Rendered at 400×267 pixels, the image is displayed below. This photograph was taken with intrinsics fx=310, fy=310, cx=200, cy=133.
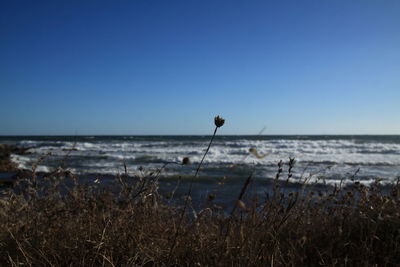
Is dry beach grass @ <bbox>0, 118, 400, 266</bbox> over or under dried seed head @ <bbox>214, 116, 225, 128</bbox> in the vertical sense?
under

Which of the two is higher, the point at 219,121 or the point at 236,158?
Answer: the point at 219,121

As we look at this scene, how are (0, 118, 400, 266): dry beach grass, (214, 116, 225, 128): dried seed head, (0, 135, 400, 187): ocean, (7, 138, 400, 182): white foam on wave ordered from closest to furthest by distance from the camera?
(214, 116, 225, 128): dried seed head < (0, 118, 400, 266): dry beach grass < (0, 135, 400, 187): ocean < (7, 138, 400, 182): white foam on wave

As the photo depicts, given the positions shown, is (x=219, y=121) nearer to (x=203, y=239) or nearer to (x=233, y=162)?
(x=203, y=239)

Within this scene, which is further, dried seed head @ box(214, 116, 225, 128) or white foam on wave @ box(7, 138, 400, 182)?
white foam on wave @ box(7, 138, 400, 182)

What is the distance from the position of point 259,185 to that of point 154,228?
7313 millimetres

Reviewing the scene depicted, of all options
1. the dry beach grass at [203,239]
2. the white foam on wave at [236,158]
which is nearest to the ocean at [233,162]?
the white foam on wave at [236,158]

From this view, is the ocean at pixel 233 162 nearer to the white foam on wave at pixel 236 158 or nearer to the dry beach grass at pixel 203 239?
the white foam on wave at pixel 236 158

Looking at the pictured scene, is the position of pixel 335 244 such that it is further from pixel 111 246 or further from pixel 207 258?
pixel 111 246

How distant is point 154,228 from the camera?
221cm

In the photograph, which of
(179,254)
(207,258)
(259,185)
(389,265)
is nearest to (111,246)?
(179,254)

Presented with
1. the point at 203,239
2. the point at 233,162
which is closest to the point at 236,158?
the point at 233,162

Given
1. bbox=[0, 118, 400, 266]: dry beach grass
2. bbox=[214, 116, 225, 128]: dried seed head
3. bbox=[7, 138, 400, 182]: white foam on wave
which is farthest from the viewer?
bbox=[7, 138, 400, 182]: white foam on wave

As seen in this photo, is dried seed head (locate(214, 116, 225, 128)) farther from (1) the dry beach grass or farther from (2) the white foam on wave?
(2) the white foam on wave

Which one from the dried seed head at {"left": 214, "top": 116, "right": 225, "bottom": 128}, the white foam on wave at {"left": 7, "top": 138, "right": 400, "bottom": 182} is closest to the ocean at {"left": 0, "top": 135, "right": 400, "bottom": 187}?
the white foam on wave at {"left": 7, "top": 138, "right": 400, "bottom": 182}
